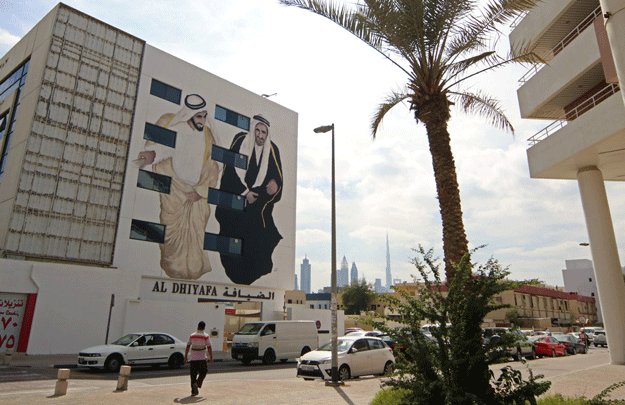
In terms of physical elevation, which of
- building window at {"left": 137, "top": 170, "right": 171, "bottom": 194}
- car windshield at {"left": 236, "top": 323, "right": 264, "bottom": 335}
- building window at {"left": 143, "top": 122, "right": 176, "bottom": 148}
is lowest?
car windshield at {"left": 236, "top": 323, "right": 264, "bottom": 335}

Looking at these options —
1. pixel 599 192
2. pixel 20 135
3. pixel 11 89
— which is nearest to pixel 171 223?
pixel 20 135

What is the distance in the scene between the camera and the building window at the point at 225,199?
117ft

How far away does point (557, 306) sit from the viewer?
70500 mm

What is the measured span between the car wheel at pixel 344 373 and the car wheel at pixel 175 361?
775cm

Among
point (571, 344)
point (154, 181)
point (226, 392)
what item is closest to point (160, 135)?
point (154, 181)

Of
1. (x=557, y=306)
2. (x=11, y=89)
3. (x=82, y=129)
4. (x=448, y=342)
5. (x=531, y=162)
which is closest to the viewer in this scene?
(x=448, y=342)

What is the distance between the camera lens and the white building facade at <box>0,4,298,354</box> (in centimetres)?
2525

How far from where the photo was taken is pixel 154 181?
1267 inches

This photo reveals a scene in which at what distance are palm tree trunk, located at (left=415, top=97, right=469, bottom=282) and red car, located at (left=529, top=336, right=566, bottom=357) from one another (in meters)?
22.1

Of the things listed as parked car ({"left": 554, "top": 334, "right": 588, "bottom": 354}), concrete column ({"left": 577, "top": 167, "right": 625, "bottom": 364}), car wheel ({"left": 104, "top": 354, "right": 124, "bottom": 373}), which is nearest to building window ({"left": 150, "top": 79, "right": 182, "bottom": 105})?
car wheel ({"left": 104, "top": 354, "right": 124, "bottom": 373})

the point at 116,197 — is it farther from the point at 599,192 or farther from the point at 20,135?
the point at 599,192

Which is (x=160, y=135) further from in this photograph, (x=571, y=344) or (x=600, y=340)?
(x=600, y=340)

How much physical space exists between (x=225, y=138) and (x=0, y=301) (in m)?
A: 20.4

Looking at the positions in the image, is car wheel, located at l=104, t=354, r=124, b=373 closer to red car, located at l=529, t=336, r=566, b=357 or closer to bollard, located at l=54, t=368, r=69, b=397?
bollard, located at l=54, t=368, r=69, b=397
